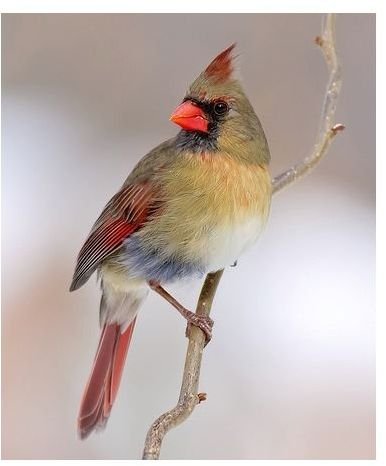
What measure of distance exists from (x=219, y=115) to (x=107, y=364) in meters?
0.69

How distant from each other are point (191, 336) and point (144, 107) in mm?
652

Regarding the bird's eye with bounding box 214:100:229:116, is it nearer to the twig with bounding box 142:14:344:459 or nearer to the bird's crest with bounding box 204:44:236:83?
the bird's crest with bounding box 204:44:236:83

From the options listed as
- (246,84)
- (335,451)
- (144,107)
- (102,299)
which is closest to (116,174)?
(144,107)

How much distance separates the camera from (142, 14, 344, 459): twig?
1435mm

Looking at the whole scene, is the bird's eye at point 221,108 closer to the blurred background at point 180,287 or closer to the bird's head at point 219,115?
the bird's head at point 219,115

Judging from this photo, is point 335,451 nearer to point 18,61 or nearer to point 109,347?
point 109,347

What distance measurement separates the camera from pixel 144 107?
2111 millimetres

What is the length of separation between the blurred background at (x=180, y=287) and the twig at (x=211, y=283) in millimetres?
80

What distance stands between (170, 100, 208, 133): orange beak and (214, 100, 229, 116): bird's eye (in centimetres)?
3

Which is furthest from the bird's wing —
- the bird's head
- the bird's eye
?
the bird's eye

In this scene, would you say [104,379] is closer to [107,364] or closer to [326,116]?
[107,364]

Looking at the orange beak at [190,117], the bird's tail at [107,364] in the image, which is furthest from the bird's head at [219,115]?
the bird's tail at [107,364]

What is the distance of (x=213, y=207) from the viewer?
1.77 m

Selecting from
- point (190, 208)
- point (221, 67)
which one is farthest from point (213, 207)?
point (221, 67)
